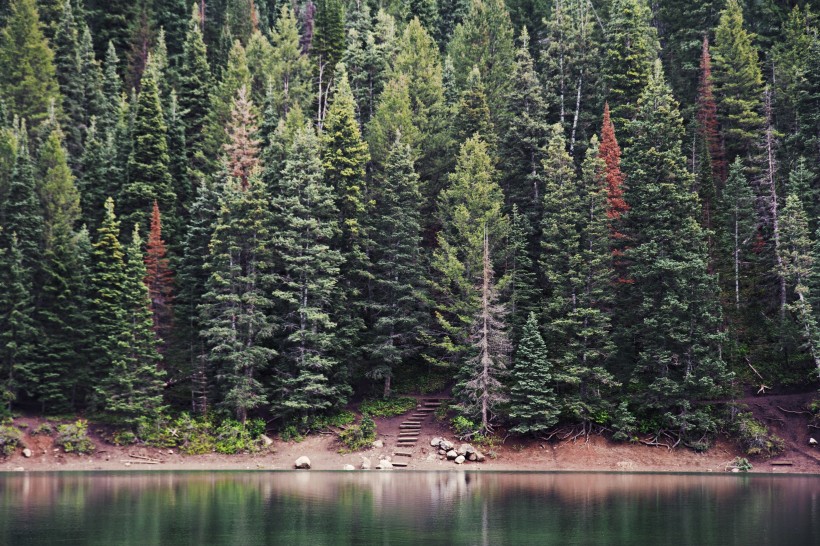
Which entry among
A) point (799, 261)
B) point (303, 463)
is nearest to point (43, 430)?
point (303, 463)

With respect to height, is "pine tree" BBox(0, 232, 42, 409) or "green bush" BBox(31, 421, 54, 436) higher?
"pine tree" BBox(0, 232, 42, 409)

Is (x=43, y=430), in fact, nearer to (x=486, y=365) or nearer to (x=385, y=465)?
(x=385, y=465)

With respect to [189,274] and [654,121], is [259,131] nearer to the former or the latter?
[189,274]

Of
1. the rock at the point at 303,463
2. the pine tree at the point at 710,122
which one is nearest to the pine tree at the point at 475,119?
the pine tree at the point at 710,122

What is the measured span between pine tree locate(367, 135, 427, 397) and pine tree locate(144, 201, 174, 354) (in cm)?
1477

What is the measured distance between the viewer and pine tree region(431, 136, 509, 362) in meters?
62.0

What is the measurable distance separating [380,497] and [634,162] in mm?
32156

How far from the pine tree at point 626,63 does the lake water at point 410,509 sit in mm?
32183

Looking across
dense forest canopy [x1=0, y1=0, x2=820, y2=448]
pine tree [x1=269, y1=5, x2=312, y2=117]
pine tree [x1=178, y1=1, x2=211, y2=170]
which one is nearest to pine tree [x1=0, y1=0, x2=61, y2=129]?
dense forest canopy [x1=0, y1=0, x2=820, y2=448]

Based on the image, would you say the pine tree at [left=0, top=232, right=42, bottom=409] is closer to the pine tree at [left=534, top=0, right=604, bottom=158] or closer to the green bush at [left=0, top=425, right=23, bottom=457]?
the green bush at [left=0, top=425, right=23, bottom=457]

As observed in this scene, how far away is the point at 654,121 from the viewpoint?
2478 inches

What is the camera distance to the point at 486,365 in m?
58.9

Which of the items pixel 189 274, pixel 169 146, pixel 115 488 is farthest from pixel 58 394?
pixel 169 146

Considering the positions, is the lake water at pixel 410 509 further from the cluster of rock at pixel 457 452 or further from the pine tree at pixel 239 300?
the pine tree at pixel 239 300
